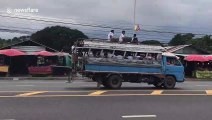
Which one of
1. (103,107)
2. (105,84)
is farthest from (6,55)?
(103,107)

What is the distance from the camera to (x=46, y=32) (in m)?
71.0

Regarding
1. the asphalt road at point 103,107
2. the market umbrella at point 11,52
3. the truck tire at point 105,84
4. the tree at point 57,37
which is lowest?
the asphalt road at point 103,107

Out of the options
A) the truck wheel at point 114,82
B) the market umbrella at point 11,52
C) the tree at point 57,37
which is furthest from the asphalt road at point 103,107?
the tree at point 57,37

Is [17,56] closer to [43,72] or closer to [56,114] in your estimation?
[43,72]

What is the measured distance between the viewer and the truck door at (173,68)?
25156mm

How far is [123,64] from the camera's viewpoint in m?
23.9

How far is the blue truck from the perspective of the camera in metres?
23.4

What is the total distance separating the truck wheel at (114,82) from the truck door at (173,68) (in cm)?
291

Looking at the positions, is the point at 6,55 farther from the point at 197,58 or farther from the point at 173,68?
the point at 173,68

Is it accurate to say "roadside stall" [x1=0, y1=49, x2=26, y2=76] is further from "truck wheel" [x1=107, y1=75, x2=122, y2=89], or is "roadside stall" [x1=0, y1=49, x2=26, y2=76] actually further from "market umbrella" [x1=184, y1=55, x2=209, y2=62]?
"truck wheel" [x1=107, y1=75, x2=122, y2=89]

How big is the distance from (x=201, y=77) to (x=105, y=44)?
2594 centimetres

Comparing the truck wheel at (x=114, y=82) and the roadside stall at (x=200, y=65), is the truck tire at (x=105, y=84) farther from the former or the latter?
the roadside stall at (x=200, y=65)

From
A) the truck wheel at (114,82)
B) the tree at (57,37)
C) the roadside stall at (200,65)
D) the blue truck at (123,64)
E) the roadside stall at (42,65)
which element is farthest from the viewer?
the tree at (57,37)

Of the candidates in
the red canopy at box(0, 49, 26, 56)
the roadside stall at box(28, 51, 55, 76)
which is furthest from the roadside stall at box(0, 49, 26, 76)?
the roadside stall at box(28, 51, 55, 76)
